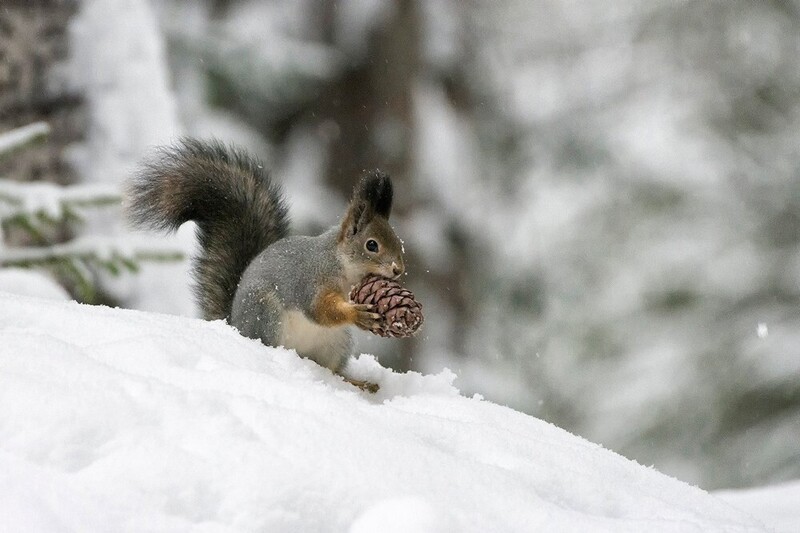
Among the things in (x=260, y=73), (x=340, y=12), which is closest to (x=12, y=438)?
(x=260, y=73)

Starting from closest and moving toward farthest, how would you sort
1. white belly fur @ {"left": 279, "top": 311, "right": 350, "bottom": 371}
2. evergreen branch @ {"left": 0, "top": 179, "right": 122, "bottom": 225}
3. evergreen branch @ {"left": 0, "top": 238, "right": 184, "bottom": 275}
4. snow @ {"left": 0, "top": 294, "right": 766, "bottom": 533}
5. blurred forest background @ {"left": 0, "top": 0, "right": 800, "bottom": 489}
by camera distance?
snow @ {"left": 0, "top": 294, "right": 766, "bottom": 533} < white belly fur @ {"left": 279, "top": 311, "right": 350, "bottom": 371} < evergreen branch @ {"left": 0, "top": 179, "right": 122, "bottom": 225} < evergreen branch @ {"left": 0, "top": 238, "right": 184, "bottom": 275} < blurred forest background @ {"left": 0, "top": 0, "right": 800, "bottom": 489}

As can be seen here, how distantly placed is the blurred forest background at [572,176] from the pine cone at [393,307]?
238cm

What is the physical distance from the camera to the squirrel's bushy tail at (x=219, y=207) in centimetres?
201

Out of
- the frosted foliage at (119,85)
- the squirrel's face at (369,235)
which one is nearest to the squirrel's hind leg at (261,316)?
the squirrel's face at (369,235)

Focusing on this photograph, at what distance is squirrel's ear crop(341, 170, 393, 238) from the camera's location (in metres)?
1.84

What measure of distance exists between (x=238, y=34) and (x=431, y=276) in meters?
1.33

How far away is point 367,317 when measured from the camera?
164 cm

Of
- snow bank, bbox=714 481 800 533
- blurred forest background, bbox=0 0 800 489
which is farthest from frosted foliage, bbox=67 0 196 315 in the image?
snow bank, bbox=714 481 800 533

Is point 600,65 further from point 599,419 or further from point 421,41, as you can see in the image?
point 599,419

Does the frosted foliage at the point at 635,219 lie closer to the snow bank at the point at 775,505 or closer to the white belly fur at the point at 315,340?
the snow bank at the point at 775,505

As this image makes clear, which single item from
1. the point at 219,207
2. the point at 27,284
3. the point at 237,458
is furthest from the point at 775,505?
the point at 27,284

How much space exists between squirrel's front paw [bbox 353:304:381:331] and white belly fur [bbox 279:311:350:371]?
0.49 feet

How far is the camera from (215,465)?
0.86 m

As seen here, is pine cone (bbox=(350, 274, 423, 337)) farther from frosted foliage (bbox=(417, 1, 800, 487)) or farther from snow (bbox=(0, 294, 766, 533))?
frosted foliage (bbox=(417, 1, 800, 487))
